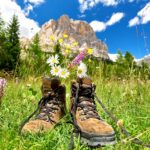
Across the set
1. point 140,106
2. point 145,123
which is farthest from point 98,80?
point 145,123

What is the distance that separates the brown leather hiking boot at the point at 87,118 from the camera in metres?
2.59

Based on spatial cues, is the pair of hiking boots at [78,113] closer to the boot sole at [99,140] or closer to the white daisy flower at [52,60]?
the boot sole at [99,140]

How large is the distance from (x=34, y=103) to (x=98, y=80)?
2.27m

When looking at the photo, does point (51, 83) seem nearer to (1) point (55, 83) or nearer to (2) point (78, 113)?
(1) point (55, 83)

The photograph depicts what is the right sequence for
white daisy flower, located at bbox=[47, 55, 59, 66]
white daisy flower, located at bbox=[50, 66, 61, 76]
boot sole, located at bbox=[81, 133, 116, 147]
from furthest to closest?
1. white daisy flower, located at bbox=[47, 55, 59, 66]
2. white daisy flower, located at bbox=[50, 66, 61, 76]
3. boot sole, located at bbox=[81, 133, 116, 147]

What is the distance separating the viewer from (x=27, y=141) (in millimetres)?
2699

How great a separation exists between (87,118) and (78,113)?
0.45 feet

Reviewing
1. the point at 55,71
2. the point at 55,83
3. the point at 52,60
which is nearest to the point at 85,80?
the point at 55,83

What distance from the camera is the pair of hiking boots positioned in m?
2.62

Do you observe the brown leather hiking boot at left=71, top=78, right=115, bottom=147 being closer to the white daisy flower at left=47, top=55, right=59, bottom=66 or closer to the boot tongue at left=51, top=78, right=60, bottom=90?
the boot tongue at left=51, top=78, right=60, bottom=90

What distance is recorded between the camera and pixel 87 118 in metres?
2.90

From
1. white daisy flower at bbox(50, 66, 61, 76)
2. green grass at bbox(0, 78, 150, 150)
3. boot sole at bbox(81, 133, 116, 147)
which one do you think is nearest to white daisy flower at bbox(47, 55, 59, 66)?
white daisy flower at bbox(50, 66, 61, 76)

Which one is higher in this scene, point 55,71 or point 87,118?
point 55,71

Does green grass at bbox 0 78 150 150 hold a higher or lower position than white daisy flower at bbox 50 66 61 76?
lower
